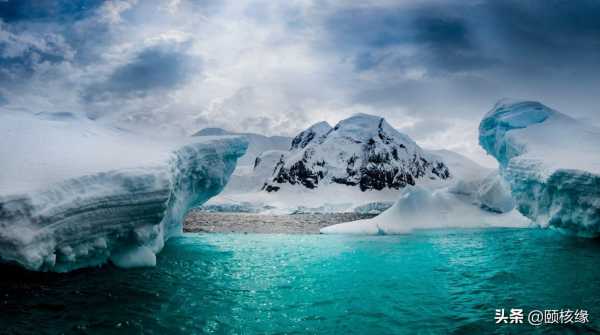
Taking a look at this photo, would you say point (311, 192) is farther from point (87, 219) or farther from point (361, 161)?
point (87, 219)

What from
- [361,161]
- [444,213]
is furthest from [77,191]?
[361,161]

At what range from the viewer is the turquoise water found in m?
6.48

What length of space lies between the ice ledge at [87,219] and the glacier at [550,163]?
53.0ft

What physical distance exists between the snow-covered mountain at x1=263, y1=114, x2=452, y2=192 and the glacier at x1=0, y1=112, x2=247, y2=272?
5179 inches

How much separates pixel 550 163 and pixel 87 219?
1857 cm

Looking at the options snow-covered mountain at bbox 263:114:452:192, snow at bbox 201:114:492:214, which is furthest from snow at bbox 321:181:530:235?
snow-covered mountain at bbox 263:114:452:192

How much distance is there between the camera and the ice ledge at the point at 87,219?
6777 millimetres

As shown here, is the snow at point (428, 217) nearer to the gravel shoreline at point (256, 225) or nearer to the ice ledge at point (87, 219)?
the gravel shoreline at point (256, 225)

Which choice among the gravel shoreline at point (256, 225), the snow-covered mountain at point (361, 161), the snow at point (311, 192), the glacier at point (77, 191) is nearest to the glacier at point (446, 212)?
the gravel shoreline at point (256, 225)

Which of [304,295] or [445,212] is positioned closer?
[304,295]

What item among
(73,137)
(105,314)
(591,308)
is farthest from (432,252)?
Answer: (73,137)

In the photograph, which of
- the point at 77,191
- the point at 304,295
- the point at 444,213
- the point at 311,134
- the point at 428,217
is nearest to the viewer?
the point at 77,191

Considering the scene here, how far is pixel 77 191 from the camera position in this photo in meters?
7.87

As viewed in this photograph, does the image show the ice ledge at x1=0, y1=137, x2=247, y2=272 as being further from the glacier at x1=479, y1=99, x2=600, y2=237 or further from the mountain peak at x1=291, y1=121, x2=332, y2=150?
the mountain peak at x1=291, y1=121, x2=332, y2=150
